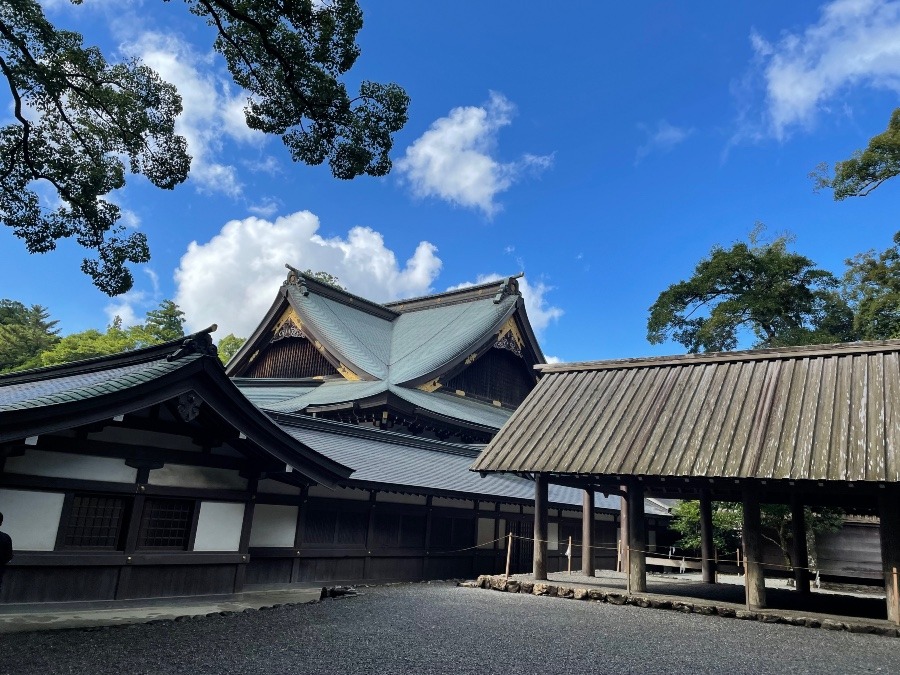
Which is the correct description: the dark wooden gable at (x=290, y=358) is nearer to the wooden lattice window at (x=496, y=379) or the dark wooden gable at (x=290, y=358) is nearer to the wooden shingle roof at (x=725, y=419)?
the wooden lattice window at (x=496, y=379)

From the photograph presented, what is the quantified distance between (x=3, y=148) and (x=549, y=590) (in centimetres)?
1274

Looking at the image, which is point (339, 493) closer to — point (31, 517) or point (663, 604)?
point (31, 517)

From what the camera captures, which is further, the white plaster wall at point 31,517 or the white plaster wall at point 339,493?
the white plaster wall at point 339,493

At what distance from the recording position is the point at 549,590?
11.5 metres

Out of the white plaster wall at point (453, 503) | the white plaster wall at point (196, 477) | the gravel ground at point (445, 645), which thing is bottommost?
the gravel ground at point (445, 645)

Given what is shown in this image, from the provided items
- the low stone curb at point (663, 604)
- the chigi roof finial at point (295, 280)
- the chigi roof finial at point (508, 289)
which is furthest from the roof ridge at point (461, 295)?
the low stone curb at point (663, 604)

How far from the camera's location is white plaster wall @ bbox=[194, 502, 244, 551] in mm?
9758

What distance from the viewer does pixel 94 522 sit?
28.7 ft

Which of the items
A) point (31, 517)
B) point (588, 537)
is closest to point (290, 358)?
point (588, 537)

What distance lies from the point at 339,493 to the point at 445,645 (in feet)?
20.9

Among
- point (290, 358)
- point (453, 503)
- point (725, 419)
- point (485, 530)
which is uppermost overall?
point (290, 358)

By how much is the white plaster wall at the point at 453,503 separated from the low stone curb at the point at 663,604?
2252 millimetres

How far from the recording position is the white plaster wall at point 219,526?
32.0 feet

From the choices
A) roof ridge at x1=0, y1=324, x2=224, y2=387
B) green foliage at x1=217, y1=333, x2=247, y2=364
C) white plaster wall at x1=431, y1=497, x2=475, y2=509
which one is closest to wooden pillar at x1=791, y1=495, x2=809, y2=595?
white plaster wall at x1=431, y1=497, x2=475, y2=509
